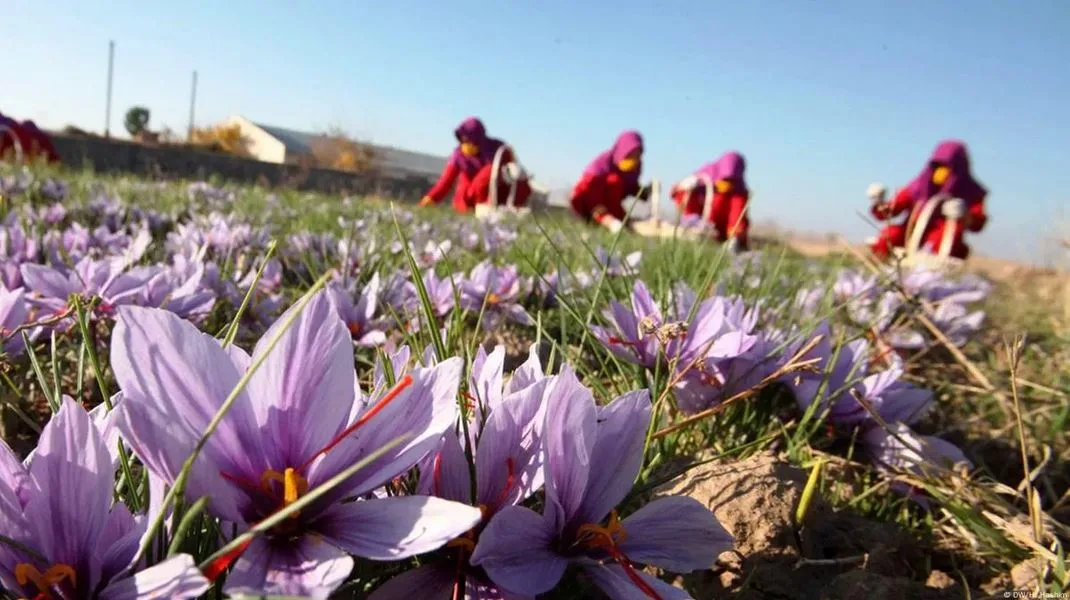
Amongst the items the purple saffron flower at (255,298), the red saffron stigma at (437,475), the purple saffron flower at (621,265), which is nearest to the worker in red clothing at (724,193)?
the purple saffron flower at (621,265)

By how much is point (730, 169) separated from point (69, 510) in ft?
40.0

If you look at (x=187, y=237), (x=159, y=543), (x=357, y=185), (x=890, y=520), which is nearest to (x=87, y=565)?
(x=159, y=543)

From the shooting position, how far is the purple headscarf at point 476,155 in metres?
12.4

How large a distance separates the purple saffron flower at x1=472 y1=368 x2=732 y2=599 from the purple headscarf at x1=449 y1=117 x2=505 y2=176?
1198 cm

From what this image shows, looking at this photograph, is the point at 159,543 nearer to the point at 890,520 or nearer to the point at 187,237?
the point at 890,520

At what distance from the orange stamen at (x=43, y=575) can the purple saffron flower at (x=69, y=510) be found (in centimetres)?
1

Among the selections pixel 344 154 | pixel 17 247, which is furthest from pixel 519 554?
pixel 344 154

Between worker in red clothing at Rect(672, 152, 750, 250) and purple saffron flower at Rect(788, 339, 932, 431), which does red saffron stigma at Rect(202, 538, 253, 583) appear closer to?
purple saffron flower at Rect(788, 339, 932, 431)

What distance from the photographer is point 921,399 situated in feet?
4.29

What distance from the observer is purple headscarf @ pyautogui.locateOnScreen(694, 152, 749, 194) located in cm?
1191

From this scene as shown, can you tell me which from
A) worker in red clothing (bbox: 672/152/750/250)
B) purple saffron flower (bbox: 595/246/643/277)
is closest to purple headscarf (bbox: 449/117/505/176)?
worker in red clothing (bbox: 672/152/750/250)

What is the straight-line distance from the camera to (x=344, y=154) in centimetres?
3262

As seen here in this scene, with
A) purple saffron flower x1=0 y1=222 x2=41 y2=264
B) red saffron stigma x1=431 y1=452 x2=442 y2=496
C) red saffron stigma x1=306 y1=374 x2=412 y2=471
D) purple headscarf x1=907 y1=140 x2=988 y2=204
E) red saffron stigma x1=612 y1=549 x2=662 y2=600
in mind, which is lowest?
purple saffron flower x1=0 y1=222 x2=41 y2=264

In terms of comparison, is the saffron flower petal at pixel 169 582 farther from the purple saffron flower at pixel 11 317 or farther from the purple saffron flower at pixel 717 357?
the purple saffron flower at pixel 717 357
